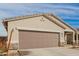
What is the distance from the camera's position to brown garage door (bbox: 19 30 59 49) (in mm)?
6070

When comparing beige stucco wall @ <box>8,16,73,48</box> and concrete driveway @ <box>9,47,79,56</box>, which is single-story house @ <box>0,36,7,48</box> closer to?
beige stucco wall @ <box>8,16,73,48</box>

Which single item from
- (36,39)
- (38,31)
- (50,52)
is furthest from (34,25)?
(50,52)

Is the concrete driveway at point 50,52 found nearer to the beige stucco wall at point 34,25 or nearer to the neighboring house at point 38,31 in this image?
the neighboring house at point 38,31

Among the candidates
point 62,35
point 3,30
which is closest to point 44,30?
point 62,35

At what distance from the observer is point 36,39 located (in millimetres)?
6121

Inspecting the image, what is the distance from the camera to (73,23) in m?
6.00

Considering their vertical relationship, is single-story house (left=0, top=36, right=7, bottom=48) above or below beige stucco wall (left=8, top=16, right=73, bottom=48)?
below

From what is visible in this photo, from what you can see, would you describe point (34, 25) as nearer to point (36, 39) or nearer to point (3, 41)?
point (36, 39)

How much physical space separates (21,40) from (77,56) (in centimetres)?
116

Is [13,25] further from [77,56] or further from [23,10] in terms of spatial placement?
[77,56]

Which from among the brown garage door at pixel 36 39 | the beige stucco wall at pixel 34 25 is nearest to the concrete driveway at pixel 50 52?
the brown garage door at pixel 36 39

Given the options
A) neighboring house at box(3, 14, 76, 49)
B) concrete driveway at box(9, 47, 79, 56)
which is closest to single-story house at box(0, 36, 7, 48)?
neighboring house at box(3, 14, 76, 49)

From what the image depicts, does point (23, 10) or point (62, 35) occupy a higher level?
point (23, 10)

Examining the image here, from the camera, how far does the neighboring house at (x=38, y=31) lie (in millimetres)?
5980
